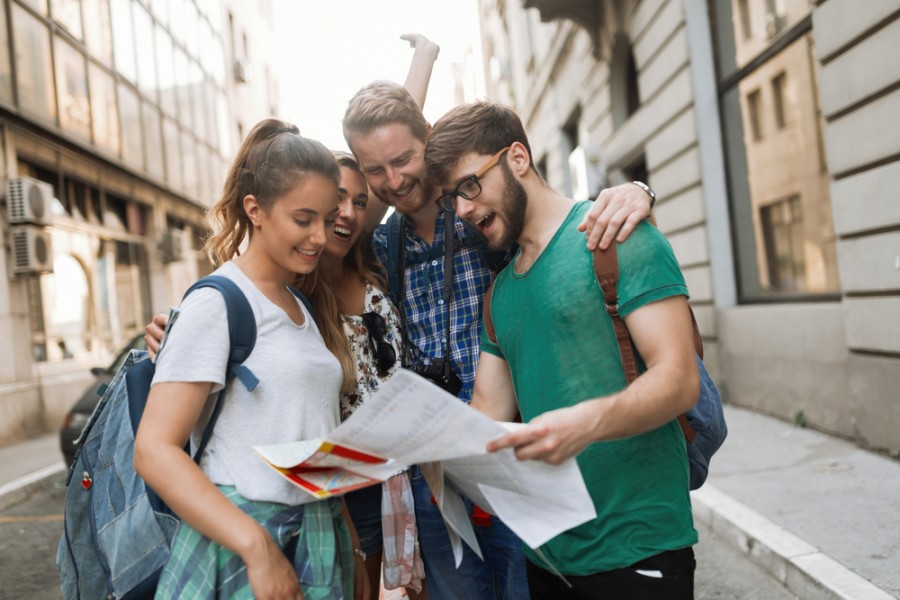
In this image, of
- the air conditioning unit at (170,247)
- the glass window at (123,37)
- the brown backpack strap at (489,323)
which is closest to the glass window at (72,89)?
the glass window at (123,37)

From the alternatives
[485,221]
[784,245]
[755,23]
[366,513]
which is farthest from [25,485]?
[755,23]

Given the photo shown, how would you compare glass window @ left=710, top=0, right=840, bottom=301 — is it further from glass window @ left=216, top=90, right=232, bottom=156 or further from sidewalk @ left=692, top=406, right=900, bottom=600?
glass window @ left=216, top=90, right=232, bottom=156

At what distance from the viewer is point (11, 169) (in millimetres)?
11812

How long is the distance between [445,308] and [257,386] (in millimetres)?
917

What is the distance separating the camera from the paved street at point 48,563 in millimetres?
3992

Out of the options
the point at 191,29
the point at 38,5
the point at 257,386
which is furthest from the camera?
the point at 191,29

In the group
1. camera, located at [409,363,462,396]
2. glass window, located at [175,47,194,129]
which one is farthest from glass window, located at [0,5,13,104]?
camera, located at [409,363,462,396]

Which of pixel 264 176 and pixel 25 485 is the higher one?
pixel 264 176

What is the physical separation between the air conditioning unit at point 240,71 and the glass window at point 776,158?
21894 millimetres

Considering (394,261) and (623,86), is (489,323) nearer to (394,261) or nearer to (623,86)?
(394,261)

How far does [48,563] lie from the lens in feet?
17.9

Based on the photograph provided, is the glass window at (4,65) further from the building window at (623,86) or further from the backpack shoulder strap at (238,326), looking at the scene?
the backpack shoulder strap at (238,326)

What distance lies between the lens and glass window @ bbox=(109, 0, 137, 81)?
16203mm

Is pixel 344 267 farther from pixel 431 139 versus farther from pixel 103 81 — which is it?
pixel 103 81
